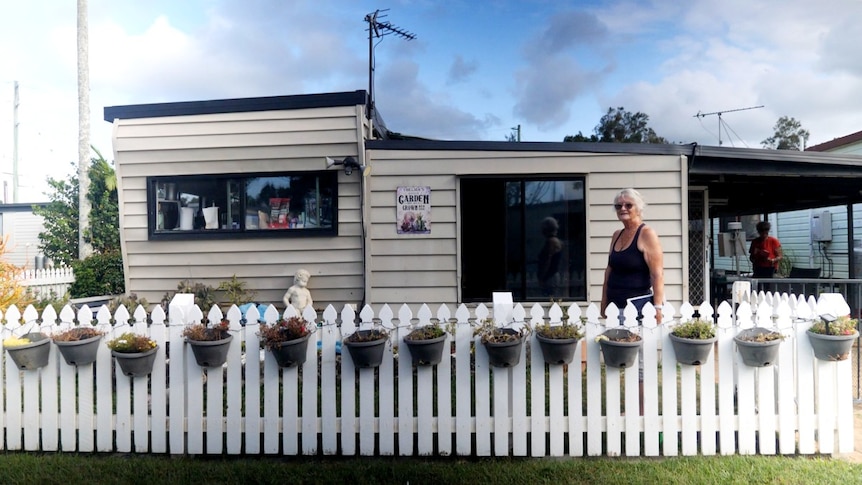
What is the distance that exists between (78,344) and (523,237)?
4.67 meters

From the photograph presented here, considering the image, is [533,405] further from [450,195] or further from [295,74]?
[295,74]

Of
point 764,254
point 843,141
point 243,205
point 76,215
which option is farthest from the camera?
point 843,141

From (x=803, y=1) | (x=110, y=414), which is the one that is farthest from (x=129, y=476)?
(x=803, y=1)

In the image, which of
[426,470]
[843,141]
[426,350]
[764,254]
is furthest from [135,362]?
[843,141]

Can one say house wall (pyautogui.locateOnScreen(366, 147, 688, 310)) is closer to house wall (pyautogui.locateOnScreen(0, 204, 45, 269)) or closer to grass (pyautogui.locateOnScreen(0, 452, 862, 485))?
grass (pyautogui.locateOnScreen(0, 452, 862, 485))

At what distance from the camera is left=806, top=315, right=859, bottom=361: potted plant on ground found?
3361 millimetres

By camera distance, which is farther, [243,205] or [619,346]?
[243,205]

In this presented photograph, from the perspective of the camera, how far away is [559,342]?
132 inches

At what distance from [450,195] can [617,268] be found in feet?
9.36

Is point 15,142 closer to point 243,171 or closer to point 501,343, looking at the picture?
point 243,171

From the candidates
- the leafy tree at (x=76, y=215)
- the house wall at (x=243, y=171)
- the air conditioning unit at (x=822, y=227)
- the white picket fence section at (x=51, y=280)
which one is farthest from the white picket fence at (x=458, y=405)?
the air conditioning unit at (x=822, y=227)

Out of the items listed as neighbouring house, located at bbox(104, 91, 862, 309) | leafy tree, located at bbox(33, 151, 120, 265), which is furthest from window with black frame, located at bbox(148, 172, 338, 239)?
leafy tree, located at bbox(33, 151, 120, 265)

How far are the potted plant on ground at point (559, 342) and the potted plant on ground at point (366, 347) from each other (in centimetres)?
100

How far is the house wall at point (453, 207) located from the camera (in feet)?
21.1
